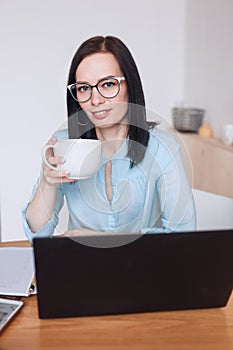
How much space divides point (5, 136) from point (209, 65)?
1.22 m

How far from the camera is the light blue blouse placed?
133 cm

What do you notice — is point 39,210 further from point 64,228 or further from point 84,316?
point 84,316

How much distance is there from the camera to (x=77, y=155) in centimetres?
109

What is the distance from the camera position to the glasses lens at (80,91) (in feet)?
4.24

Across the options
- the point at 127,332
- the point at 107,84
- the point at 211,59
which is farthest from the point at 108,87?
the point at 211,59

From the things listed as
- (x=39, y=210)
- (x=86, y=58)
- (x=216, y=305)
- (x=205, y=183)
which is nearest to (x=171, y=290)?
(x=216, y=305)

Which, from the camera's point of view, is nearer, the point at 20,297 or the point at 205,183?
the point at 20,297

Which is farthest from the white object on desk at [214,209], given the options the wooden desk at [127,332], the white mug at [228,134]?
the white mug at [228,134]

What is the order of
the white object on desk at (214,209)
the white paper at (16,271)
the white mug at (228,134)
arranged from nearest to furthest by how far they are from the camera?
the white paper at (16,271), the white object on desk at (214,209), the white mug at (228,134)

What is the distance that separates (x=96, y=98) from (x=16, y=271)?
47 centimetres

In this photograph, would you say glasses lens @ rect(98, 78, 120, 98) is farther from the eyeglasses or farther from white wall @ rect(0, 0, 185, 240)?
white wall @ rect(0, 0, 185, 240)

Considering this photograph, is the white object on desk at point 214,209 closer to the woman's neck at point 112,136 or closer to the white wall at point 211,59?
the woman's neck at point 112,136

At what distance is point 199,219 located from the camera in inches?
69.8

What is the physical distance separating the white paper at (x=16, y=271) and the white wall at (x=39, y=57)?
133cm
